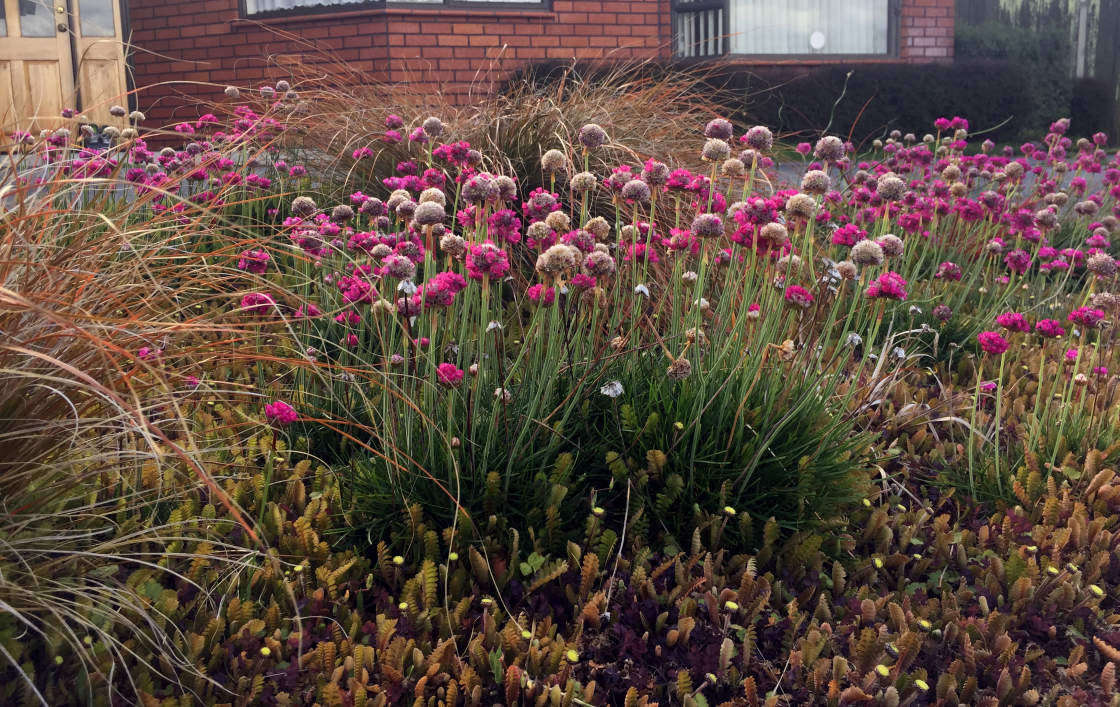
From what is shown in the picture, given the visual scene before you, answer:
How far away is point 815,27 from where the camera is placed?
13250 mm

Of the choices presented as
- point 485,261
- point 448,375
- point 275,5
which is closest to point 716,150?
point 485,261

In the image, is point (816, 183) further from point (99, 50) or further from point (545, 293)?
point (99, 50)

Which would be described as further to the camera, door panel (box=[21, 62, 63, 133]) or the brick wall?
the brick wall

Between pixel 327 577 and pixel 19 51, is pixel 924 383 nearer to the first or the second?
pixel 327 577

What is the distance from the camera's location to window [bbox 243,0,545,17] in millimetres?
9477

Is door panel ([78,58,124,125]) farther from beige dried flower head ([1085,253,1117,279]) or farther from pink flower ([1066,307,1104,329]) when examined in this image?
pink flower ([1066,307,1104,329])

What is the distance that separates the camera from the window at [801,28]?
1275cm

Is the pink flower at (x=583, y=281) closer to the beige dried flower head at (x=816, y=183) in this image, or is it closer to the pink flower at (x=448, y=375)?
the pink flower at (x=448, y=375)

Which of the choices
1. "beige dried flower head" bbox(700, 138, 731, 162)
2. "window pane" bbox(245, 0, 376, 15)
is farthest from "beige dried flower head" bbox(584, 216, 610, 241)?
"window pane" bbox(245, 0, 376, 15)

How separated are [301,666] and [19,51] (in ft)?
34.1

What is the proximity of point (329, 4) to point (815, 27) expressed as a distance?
734 centimetres

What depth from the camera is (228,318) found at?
271 centimetres

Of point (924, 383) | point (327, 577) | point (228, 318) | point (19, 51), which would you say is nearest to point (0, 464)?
point (327, 577)

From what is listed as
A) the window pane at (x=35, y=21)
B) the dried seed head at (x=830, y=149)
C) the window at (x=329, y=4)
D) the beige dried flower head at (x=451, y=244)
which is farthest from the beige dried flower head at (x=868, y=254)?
the window pane at (x=35, y=21)
